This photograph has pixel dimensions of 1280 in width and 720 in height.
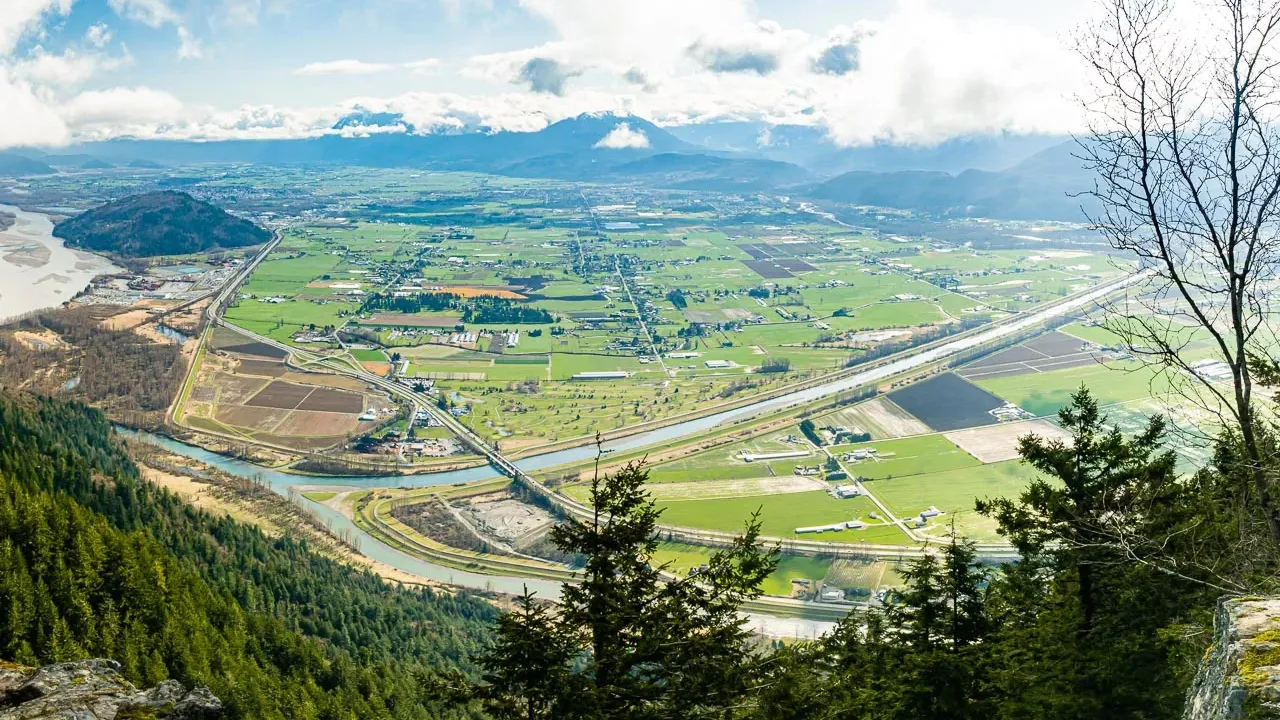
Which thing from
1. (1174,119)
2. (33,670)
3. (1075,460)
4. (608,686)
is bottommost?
(33,670)

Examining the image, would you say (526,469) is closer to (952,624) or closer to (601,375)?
(601,375)

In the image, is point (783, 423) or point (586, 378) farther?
point (586, 378)

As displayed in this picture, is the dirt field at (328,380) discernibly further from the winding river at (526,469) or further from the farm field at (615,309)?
the winding river at (526,469)

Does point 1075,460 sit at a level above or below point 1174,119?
below

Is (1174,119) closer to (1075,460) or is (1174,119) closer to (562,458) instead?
(1075,460)

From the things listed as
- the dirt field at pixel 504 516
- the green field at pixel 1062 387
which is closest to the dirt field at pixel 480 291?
the dirt field at pixel 504 516

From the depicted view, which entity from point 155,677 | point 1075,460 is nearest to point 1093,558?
point 1075,460

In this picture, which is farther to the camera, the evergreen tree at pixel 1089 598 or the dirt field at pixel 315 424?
the dirt field at pixel 315 424
